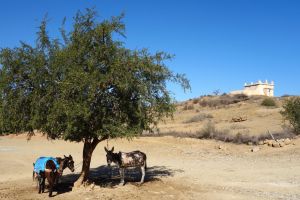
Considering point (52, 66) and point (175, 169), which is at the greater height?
point (52, 66)

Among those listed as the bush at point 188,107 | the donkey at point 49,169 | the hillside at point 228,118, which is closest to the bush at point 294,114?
the hillside at point 228,118

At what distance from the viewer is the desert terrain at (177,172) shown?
17031mm

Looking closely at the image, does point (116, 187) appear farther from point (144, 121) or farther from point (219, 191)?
point (219, 191)

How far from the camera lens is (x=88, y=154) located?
18.2m

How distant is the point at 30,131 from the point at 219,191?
326 inches

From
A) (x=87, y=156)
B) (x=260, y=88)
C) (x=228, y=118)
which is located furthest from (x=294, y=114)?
(x=260, y=88)

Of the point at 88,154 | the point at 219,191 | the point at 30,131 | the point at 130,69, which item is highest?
the point at 130,69

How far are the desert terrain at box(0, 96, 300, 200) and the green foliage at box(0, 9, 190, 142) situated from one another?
270 centimetres

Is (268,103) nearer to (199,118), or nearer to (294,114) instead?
(199,118)

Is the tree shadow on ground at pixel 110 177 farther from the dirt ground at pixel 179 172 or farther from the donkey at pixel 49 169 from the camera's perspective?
the donkey at pixel 49 169

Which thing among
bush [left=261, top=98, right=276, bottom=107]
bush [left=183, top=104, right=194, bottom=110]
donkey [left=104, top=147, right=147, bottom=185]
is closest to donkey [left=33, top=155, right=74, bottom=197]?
donkey [left=104, top=147, right=147, bottom=185]

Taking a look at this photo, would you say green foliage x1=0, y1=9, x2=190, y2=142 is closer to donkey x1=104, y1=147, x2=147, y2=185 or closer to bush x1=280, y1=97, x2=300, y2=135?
donkey x1=104, y1=147, x2=147, y2=185

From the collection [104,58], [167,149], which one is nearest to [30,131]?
[104,58]

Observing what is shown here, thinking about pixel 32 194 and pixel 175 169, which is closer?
pixel 32 194
